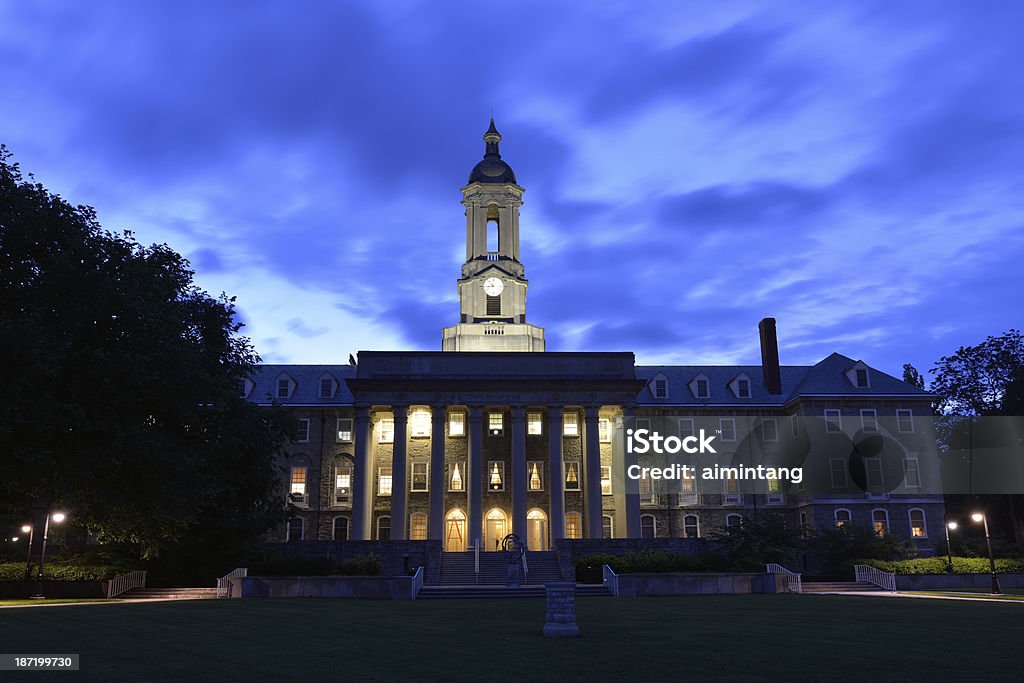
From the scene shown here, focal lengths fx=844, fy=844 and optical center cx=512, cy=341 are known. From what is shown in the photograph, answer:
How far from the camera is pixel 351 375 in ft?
219

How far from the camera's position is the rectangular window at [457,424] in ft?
197

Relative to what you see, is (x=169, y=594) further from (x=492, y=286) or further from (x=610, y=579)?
(x=492, y=286)

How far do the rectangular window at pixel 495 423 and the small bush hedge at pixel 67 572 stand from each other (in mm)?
26745

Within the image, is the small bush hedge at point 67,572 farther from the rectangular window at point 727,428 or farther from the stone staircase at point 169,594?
the rectangular window at point 727,428

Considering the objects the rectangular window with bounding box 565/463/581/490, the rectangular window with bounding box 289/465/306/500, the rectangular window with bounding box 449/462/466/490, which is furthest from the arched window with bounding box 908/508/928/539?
the rectangular window with bounding box 289/465/306/500

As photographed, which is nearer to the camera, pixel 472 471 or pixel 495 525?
pixel 472 471

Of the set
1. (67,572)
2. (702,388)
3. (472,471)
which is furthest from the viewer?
(702,388)

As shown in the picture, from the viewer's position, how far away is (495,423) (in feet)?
198

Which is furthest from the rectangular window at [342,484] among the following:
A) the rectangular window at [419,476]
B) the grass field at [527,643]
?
the grass field at [527,643]

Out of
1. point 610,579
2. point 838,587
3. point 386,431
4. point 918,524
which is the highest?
point 386,431

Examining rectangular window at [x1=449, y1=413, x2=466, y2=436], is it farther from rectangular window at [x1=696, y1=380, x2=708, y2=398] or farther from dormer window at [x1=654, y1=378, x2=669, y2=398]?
rectangular window at [x1=696, y1=380, x2=708, y2=398]

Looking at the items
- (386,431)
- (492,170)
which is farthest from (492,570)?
(492,170)

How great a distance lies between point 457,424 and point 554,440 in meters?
8.52

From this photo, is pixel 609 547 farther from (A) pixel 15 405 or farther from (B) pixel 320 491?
(A) pixel 15 405
